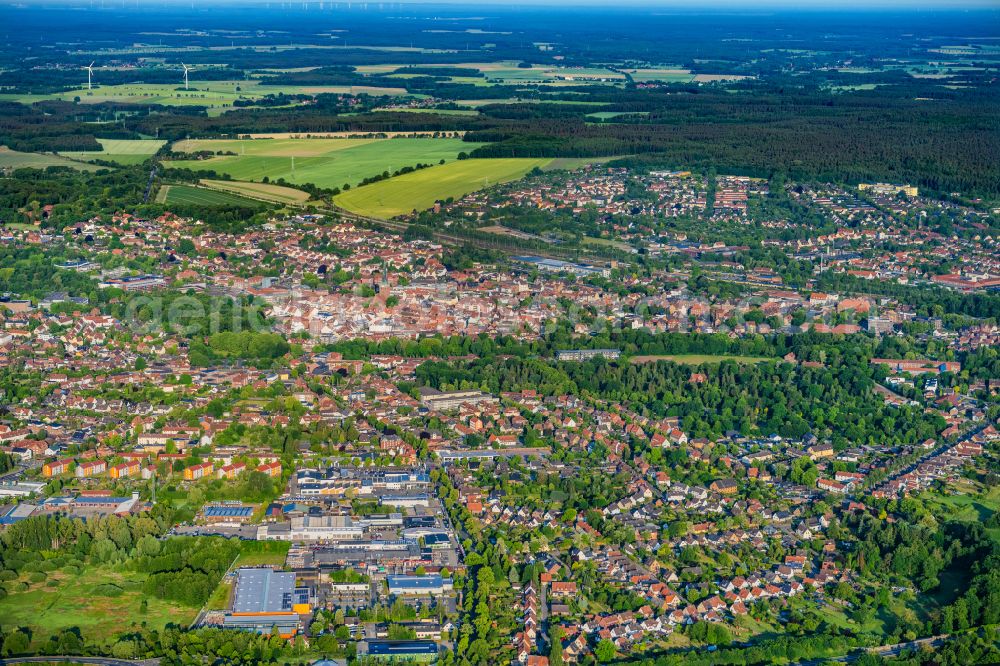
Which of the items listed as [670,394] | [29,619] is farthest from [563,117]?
[29,619]

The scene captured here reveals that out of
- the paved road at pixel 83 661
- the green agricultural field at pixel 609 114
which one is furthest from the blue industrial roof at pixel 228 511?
the green agricultural field at pixel 609 114

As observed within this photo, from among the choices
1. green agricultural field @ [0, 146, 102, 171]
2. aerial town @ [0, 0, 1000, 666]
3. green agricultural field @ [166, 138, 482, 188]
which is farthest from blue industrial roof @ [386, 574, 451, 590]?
green agricultural field @ [0, 146, 102, 171]

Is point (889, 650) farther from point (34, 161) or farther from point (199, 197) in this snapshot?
point (34, 161)

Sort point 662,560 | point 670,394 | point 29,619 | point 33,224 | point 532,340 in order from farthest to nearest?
point 33,224, point 532,340, point 670,394, point 662,560, point 29,619

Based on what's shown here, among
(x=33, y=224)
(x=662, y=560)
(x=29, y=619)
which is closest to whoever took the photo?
(x=29, y=619)

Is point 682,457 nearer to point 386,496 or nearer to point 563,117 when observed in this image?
point 386,496

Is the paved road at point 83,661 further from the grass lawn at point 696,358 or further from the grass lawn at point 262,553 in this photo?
the grass lawn at point 696,358

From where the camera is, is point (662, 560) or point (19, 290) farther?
point (19, 290)

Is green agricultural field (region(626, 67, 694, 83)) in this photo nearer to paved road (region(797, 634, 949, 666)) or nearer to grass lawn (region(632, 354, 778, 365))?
grass lawn (region(632, 354, 778, 365))
